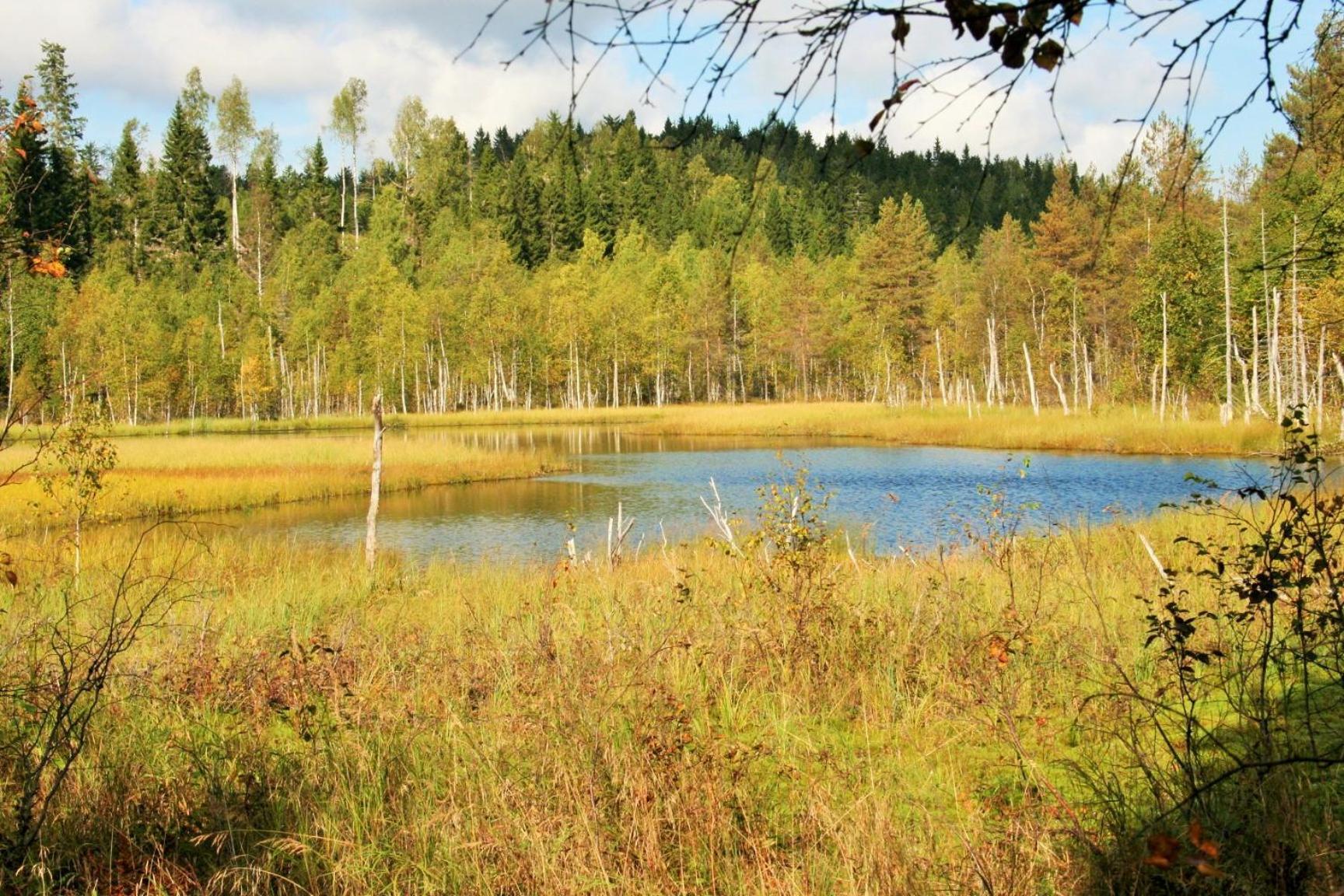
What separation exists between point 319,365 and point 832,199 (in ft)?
198

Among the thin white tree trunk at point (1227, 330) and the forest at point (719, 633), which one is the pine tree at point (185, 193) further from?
the thin white tree trunk at point (1227, 330)

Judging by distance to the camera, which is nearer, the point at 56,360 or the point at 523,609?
the point at 523,609

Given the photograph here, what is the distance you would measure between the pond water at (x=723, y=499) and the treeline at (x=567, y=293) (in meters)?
12.4

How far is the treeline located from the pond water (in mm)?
12430

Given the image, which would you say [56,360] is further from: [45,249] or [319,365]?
[45,249]

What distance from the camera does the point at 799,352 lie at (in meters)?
72.8

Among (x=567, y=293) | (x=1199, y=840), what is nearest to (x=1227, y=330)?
(x=1199, y=840)

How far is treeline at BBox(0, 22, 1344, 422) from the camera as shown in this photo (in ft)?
169

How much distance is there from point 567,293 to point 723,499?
178 feet

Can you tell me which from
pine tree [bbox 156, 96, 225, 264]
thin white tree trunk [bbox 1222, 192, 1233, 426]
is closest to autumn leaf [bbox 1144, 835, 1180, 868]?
thin white tree trunk [bbox 1222, 192, 1233, 426]

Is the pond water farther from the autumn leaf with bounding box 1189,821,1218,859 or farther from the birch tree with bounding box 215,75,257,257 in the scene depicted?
the birch tree with bounding box 215,75,257,257

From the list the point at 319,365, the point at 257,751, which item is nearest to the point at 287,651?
the point at 257,751

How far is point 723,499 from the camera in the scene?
77.2ft

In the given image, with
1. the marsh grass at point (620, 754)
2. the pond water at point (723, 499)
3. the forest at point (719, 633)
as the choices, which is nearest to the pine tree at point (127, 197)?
the forest at point (719, 633)
